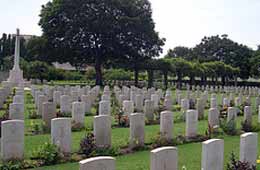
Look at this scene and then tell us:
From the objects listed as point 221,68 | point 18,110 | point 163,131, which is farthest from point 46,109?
point 221,68

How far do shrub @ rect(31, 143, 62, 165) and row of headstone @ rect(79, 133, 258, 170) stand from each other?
3263 mm

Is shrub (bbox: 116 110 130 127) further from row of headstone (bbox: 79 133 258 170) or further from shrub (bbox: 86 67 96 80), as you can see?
shrub (bbox: 86 67 96 80)

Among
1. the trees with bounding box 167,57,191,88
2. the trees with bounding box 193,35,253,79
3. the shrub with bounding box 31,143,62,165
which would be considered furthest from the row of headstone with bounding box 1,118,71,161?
the trees with bounding box 193,35,253,79

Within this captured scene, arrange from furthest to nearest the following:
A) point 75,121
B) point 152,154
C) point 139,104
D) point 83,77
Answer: point 83,77 < point 139,104 < point 75,121 < point 152,154

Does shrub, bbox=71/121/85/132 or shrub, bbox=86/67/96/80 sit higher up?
shrub, bbox=86/67/96/80

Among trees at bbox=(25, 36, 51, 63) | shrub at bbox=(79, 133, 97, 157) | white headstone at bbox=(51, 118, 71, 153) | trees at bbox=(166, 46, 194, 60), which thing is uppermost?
trees at bbox=(166, 46, 194, 60)

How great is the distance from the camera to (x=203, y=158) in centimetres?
668

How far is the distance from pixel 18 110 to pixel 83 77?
51.7 meters

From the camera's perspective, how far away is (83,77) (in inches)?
2500

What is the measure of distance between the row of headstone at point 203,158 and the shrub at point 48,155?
326 cm

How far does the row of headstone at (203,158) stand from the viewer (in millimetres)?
4953

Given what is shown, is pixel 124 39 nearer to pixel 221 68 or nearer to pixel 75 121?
pixel 221 68

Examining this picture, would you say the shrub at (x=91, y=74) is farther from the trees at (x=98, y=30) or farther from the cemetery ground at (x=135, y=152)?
the cemetery ground at (x=135, y=152)

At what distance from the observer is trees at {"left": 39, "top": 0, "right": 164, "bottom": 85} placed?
140ft
